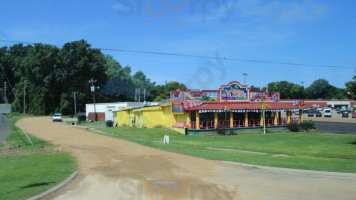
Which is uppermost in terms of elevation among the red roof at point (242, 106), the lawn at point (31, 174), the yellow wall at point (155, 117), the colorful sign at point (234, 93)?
the colorful sign at point (234, 93)

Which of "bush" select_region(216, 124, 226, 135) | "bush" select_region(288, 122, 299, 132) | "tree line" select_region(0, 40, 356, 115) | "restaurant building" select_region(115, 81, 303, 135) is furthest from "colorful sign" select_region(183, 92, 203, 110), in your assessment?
"tree line" select_region(0, 40, 356, 115)

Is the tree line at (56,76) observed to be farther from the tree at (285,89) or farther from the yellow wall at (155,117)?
the tree at (285,89)

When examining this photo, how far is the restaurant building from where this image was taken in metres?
32.8

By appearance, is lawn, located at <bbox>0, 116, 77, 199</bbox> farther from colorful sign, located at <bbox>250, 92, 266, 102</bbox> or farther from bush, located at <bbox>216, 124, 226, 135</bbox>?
colorful sign, located at <bbox>250, 92, 266, 102</bbox>

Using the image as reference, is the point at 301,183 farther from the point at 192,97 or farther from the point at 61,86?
the point at 61,86

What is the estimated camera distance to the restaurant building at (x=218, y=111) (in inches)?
1289

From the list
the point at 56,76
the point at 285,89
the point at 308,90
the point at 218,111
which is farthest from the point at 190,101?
the point at 308,90

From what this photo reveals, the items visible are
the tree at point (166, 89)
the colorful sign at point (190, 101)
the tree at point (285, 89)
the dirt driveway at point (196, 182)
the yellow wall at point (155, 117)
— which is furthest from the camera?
the tree at point (285, 89)

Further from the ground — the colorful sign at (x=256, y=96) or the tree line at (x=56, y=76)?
the tree line at (x=56, y=76)

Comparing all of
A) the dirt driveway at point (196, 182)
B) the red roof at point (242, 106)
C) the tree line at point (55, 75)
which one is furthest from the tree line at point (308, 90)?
the dirt driveway at point (196, 182)

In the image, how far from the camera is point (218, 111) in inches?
1264

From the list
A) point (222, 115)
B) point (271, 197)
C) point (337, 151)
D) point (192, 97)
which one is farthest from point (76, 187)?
point (222, 115)

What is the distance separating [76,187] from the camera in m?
9.65

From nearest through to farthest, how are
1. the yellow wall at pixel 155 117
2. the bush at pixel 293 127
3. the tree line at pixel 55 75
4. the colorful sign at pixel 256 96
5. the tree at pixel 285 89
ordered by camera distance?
the bush at pixel 293 127
the yellow wall at pixel 155 117
the colorful sign at pixel 256 96
the tree line at pixel 55 75
the tree at pixel 285 89
